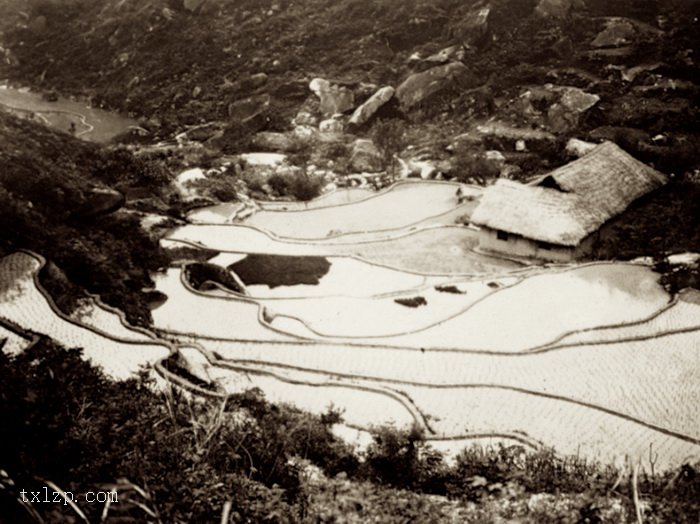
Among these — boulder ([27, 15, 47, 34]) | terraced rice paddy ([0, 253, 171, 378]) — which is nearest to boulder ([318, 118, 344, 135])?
terraced rice paddy ([0, 253, 171, 378])

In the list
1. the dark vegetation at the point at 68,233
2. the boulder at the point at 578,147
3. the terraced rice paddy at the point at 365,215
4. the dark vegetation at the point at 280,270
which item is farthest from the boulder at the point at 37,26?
the boulder at the point at 578,147

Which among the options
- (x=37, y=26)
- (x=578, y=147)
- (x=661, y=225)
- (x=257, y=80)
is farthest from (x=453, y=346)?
(x=37, y=26)

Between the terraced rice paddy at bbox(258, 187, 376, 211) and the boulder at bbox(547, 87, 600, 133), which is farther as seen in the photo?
the boulder at bbox(547, 87, 600, 133)

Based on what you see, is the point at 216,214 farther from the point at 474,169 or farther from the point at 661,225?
the point at 661,225

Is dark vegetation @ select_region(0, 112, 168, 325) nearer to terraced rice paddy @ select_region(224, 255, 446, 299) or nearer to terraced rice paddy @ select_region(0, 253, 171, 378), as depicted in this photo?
terraced rice paddy @ select_region(0, 253, 171, 378)

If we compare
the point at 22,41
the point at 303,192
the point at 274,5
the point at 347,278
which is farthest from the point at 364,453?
the point at 22,41

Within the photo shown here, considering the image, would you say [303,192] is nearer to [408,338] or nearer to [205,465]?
[408,338]
